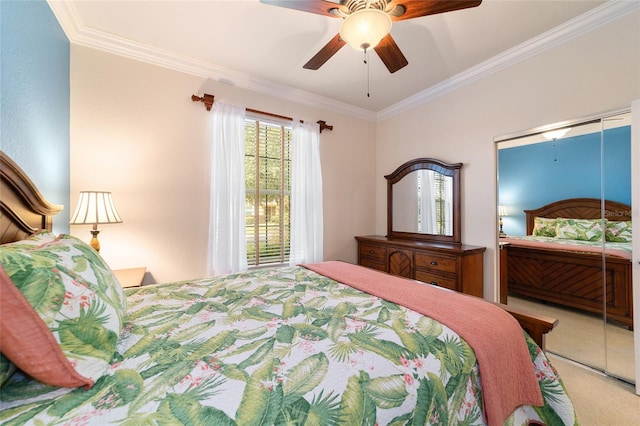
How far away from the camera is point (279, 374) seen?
770 millimetres

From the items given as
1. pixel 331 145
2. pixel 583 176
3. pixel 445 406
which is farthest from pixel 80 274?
pixel 583 176

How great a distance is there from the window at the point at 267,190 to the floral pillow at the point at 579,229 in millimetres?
2783

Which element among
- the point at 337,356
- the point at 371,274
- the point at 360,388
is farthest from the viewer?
the point at 371,274

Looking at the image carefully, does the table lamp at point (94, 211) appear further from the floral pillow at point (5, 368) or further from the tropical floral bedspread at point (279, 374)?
the floral pillow at point (5, 368)

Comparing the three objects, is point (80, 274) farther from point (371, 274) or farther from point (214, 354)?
point (371, 274)

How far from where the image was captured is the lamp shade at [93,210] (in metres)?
1.89

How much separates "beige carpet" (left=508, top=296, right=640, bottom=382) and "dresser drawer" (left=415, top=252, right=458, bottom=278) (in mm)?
836

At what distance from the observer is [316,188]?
132 inches

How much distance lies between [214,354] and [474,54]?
3.19m

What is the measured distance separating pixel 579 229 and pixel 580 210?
0.18 meters

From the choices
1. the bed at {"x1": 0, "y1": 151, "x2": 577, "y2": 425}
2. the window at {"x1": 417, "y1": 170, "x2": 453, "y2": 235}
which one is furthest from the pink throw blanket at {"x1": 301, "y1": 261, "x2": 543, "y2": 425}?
the window at {"x1": 417, "y1": 170, "x2": 453, "y2": 235}

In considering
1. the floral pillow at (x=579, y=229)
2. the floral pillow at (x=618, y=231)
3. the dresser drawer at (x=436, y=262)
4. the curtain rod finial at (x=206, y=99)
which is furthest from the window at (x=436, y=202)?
the curtain rod finial at (x=206, y=99)

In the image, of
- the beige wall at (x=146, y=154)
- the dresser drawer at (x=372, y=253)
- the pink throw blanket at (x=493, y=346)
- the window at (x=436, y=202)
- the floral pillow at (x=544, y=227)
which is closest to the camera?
the pink throw blanket at (x=493, y=346)

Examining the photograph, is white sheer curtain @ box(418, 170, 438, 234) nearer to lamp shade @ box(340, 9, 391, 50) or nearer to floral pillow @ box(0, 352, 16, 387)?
lamp shade @ box(340, 9, 391, 50)
